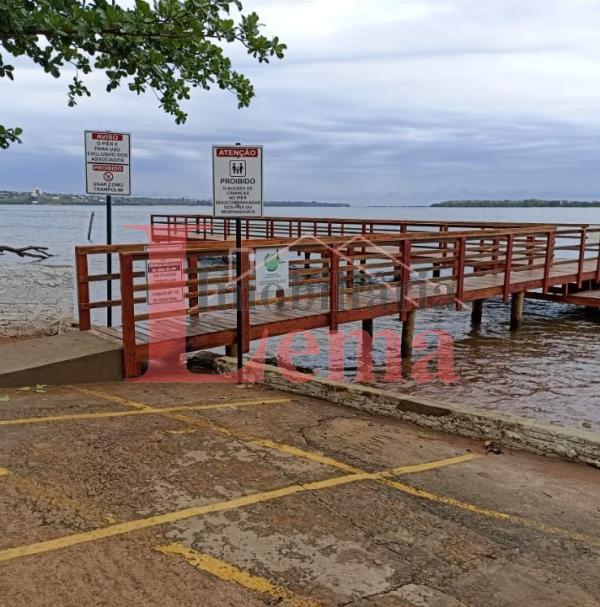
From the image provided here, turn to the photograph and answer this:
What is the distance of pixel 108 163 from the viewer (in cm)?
849

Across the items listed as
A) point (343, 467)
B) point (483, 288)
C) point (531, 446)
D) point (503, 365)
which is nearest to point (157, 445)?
point (343, 467)

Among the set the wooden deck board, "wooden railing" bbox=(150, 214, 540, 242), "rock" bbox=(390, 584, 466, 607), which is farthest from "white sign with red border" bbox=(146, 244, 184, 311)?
"wooden railing" bbox=(150, 214, 540, 242)

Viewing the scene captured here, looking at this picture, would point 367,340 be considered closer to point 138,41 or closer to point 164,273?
point 164,273

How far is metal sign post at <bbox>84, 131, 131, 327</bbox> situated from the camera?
834 centimetres

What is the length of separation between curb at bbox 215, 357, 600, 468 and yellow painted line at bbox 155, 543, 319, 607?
3.05 meters

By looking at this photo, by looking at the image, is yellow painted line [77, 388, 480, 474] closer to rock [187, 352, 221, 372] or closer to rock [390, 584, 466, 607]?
rock [390, 584, 466, 607]

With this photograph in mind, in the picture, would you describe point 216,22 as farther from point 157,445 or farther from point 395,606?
point 395,606

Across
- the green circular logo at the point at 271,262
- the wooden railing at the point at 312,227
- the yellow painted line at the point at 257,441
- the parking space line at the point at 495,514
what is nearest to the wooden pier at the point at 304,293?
the green circular logo at the point at 271,262

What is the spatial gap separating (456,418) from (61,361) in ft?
13.9

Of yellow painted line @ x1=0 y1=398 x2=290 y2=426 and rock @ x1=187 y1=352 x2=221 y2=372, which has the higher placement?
yellow painted line @ x1=0 y1=398 x2=290 y2=426

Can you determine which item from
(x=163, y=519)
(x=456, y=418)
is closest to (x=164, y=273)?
(x=456, y=418)

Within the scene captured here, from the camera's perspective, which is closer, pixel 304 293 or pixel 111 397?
pixel 111 397

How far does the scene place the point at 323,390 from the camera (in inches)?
269

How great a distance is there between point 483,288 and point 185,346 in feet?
24.9
